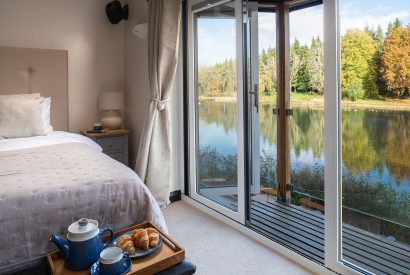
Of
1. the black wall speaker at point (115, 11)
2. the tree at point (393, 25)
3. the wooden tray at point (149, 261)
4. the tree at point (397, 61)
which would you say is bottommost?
the wooden tray at point (149, 261)

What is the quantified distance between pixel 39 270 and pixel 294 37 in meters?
3.07

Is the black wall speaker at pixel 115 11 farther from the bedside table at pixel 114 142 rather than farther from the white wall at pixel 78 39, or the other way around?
the bedside table at pixel 114 142

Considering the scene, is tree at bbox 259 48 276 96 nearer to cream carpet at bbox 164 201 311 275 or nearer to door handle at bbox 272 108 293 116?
door handle at bbox 272 108 293 116

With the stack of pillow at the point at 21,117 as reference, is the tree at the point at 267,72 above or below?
above

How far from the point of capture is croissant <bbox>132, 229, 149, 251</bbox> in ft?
4.60

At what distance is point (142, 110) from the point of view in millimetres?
3695

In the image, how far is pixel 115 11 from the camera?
370 cm

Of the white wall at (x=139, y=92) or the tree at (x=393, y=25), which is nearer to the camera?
the tree at (x=393, y=25)

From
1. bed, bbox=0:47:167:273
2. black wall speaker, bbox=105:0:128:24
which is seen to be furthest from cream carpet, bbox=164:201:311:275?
black wall speaker, bbox=105:0:128:24

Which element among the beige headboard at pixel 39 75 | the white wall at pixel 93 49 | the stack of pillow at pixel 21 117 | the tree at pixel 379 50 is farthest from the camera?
the white wall at pixel 93 49

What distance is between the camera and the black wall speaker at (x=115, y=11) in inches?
145

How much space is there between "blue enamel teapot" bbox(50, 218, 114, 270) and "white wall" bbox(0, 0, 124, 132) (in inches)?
106

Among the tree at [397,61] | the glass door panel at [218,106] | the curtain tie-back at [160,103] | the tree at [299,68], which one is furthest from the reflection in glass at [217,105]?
the tree at [397,61]

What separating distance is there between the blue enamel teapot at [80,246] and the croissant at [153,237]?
24 centimetres
